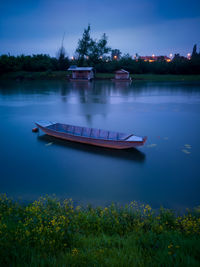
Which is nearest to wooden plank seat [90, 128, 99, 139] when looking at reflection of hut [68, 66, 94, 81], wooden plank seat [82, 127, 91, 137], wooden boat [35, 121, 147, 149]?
wooden boat [35, 121, 147, 149]

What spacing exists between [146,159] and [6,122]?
46.9 ft

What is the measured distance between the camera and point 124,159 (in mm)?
10977

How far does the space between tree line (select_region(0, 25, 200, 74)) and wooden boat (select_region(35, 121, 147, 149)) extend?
60.0m

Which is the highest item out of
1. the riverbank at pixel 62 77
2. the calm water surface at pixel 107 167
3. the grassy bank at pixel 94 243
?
the riverbank at pixel 62 77

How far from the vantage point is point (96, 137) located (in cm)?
1291

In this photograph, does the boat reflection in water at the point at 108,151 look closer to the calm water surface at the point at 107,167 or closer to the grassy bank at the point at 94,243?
the calm water surface at the point at 107,167

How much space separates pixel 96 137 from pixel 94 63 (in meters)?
71.3

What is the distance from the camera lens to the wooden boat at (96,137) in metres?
11.4

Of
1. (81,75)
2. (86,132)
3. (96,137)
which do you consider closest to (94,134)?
(96,137)

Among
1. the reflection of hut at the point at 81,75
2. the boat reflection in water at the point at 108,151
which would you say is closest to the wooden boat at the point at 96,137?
the boat reflection in water at the point at 108,151

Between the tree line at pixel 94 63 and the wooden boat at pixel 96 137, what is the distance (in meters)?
60.0

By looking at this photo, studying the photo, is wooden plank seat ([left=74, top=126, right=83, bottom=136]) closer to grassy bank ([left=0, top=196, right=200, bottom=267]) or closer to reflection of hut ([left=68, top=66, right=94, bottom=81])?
grassy bank ([left=0, top=196, right=200, bottom=267])

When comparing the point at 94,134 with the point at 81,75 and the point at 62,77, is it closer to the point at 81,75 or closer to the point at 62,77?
the point at 81,75

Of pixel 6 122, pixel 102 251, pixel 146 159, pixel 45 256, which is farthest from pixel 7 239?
pixel 6 122
